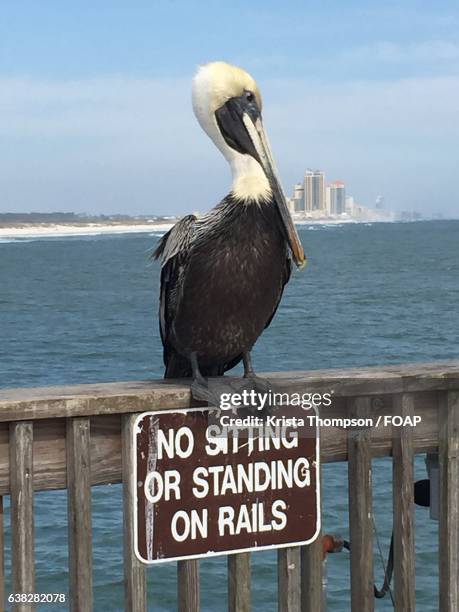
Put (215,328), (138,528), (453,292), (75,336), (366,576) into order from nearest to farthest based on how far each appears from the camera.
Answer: (138,528) → (366,576) → (215,328) → (75,336) → (453,292)

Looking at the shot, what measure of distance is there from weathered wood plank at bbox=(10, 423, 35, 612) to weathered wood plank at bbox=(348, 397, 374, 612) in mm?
955

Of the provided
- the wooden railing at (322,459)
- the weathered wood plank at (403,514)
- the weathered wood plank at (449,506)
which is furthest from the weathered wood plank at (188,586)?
the weathered wood plank at (449,506)

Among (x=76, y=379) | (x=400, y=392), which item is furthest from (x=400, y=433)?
(x=76, y=379)

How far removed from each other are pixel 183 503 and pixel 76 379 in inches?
824

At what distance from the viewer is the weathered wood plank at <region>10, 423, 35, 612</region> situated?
2758 millimetres

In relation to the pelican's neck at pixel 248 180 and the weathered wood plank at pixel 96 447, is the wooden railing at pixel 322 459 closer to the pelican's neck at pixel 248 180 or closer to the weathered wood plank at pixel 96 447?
the weathered wood plank at pixel 96 447

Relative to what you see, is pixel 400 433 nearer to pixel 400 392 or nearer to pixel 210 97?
pixel 400 392

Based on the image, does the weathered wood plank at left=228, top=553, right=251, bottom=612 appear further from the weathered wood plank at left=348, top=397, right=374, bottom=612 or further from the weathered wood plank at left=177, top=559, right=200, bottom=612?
the weathered wood plank at left=348, top=397, right=374, bottom=612

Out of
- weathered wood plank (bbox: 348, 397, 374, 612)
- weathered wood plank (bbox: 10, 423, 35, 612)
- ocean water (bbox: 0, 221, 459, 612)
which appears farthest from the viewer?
ocean water (bbox: 0, 221, 459, 612)

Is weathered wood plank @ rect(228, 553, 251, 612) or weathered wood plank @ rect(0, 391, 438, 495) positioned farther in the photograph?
weathered wood plank @ rect(228, 553, 251, 612)

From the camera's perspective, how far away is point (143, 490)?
9.50 feet

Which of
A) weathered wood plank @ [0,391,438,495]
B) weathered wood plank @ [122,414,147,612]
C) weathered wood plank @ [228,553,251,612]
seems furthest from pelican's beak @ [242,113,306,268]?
weathered wood plank @ [228,553,251,612]

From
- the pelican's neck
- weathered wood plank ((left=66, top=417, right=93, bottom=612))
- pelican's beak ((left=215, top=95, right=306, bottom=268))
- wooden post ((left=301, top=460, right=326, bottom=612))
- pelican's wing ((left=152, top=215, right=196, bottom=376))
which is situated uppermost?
pelican's beak ((left=215, top=95, right=306, bottom=268))

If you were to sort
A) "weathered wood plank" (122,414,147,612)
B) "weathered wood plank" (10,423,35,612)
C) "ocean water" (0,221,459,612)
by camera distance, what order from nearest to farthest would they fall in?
"weathered wood plank" (10,423,35,612)
"weathered wood plank" (122,414,147,612)
"ocean water" (0,221,459,612)
